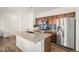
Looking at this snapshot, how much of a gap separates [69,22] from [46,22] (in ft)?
2.04

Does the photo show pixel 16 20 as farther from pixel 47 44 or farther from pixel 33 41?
pixel 47 44

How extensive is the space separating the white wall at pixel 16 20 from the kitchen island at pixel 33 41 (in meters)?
0.13

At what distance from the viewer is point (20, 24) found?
1.66m

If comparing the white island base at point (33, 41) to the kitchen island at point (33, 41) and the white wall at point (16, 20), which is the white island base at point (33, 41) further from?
the white wall at point (16, 20)

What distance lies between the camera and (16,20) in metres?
1.63

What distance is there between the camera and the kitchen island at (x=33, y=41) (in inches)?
62.8

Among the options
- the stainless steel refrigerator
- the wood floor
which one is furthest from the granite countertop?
the stainless steel refrigerator

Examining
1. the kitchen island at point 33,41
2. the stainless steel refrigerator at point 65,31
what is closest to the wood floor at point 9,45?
the kitchen island at point 33,41

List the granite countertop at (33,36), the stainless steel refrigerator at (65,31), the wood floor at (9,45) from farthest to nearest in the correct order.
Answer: the stainless steel refrigerator at (65,31)
the granite countertop at (33,36)
the wood floor at (9,45)

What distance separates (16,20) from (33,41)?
1.59ft

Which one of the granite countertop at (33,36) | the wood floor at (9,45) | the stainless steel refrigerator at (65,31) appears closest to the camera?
the wood floor at (9,45)

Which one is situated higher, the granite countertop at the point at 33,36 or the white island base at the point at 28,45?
the granite countertop at the point at 33,36

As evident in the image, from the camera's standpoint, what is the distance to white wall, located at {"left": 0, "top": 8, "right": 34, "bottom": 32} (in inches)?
63.1
